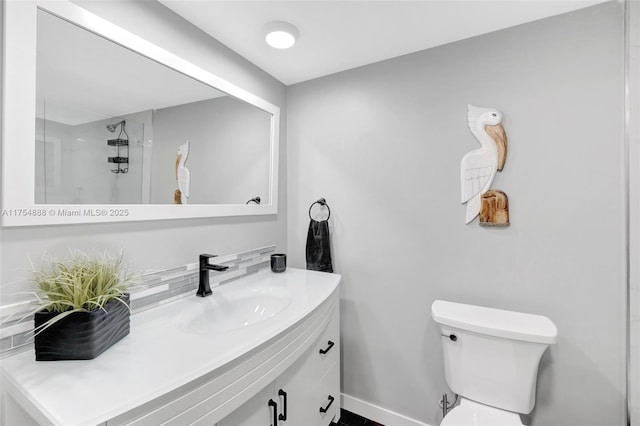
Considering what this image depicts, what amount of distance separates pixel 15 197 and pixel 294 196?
1.45 m

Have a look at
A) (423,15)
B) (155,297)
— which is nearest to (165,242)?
(155,297)

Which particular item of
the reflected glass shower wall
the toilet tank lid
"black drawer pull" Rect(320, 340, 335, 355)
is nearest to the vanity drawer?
"black drawer pull" Rect(320, 340, 335, 355)

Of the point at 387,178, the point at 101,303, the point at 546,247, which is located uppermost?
the point at 387,178

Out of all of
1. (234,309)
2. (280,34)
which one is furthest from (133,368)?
(280,34)

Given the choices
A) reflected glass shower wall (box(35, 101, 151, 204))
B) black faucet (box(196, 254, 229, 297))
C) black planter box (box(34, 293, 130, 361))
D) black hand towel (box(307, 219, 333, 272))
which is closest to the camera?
black planter box (box(34, 293, 130, 361))

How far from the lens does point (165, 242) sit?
130 cm

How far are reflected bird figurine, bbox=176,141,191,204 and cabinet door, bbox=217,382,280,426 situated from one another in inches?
36.1

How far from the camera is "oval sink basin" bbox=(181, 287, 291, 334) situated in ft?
3.95

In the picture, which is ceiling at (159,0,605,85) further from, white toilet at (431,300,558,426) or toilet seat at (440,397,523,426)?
toilet seat at (440,397,523,426)

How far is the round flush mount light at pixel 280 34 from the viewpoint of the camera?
4.63 ft

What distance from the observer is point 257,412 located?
3.24 ft

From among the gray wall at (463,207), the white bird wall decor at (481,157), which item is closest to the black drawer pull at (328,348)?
the gray wall at (463,207)

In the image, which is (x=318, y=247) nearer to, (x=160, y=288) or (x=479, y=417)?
(x=160, y=288)

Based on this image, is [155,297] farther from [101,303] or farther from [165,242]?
[101,303]
